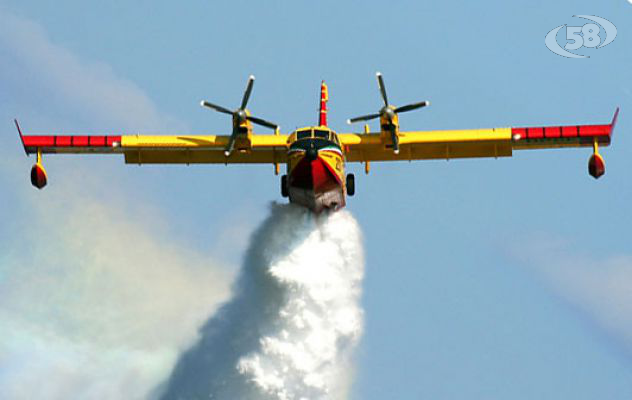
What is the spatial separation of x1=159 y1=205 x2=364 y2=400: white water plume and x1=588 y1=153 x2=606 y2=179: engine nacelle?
23.1ft

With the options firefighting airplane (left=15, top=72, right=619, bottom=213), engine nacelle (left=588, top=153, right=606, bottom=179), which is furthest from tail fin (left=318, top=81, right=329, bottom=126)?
engine nacelle (left=588, top=153, right=606, bottom=179)

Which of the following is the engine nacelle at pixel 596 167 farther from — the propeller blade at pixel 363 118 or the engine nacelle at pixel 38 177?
the engine nacelle at pixel 38 177

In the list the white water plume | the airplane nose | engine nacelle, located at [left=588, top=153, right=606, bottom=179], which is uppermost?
the airplane nose

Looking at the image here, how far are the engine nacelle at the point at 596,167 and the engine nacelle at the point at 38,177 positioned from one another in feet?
51.5

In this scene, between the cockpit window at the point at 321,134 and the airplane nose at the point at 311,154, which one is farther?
the cockpit window at the point at 321,134

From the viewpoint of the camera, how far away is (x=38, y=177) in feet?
159

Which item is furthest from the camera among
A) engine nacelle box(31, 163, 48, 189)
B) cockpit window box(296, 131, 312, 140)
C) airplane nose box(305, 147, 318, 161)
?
engine nacelle box(31, 163, 48, 189)

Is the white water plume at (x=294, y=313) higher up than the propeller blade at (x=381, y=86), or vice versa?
the propeller blade at (x=381, y=86)

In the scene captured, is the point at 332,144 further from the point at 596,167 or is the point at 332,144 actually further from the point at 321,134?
the point at 596,167

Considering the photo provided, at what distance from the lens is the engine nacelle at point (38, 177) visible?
48500 millimetres

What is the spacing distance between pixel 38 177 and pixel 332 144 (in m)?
8.82

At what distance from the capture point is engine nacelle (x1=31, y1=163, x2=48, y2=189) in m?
48.5

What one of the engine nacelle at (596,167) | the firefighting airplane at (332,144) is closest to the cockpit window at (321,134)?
the firefighting airplane at (332,144)

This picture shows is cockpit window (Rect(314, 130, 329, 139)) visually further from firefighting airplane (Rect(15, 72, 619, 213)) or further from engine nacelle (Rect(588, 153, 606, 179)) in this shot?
engine nacelle (Rect(588, 153, 606, 179))
